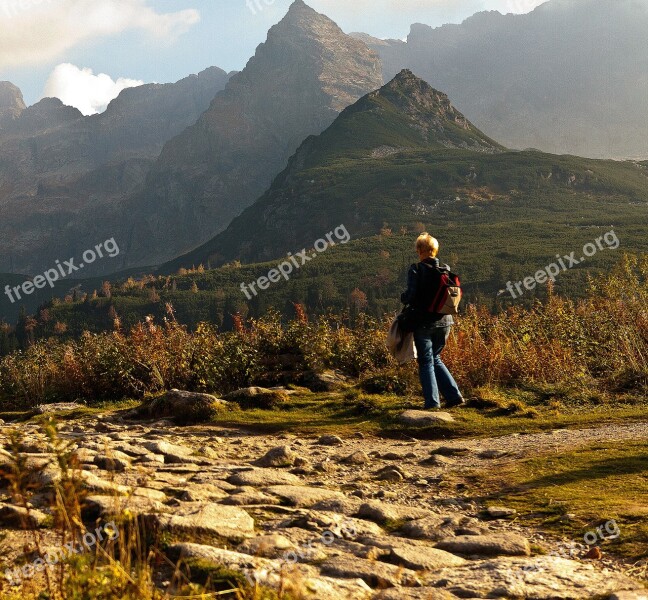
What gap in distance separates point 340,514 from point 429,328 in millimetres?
5553

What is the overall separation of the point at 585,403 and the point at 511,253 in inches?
5630

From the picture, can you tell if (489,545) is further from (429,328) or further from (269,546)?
(429,328)

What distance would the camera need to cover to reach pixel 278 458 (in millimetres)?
7609

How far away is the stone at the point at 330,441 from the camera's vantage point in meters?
8.98

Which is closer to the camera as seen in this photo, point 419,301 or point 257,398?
point 419,301

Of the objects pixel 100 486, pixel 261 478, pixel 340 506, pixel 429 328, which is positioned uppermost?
pixel 429 328

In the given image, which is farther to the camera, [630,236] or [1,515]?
[630,236]

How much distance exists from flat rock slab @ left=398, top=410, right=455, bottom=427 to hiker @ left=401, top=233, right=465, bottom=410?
49 cm

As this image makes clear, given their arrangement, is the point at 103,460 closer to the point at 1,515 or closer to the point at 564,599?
the point at 1,515

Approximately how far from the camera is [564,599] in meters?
3.76

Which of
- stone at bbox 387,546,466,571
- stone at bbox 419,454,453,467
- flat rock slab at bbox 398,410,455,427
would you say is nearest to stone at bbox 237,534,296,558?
stone at bbox 387,546,466,571

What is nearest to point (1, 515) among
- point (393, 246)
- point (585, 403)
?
point (585, 403)

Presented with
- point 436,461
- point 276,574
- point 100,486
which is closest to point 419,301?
point 436,461

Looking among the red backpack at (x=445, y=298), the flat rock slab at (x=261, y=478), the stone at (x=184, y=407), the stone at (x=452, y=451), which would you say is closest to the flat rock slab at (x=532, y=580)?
the flat rock slab at (x=261, y=478)
